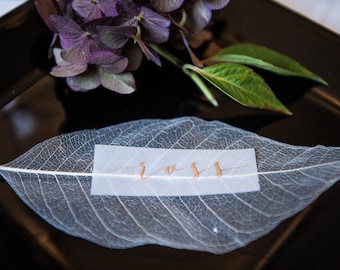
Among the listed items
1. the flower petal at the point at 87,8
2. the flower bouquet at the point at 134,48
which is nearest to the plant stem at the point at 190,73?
the flower bouquet at the point at 134,48

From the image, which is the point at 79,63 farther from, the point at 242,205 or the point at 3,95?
the point at 242,205

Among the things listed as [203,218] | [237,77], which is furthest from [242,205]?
[237,77]

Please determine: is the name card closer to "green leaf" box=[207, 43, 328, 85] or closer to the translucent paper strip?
the translucent paper strip

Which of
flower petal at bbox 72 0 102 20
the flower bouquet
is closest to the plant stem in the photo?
the flower bouquet

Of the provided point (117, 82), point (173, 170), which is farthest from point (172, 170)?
point (117, 82)

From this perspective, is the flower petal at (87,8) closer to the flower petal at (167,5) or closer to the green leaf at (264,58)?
the flower petal at (167,5)

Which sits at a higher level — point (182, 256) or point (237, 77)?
point (237, 77)
